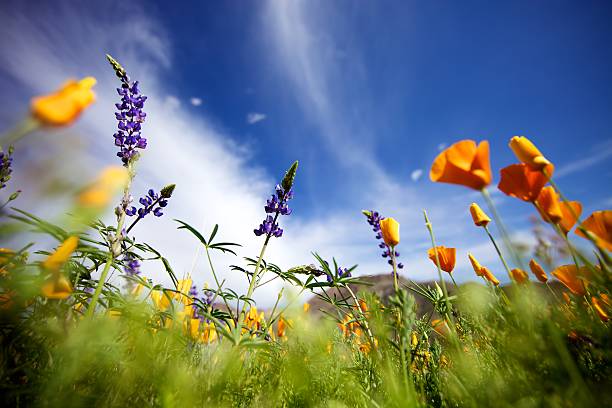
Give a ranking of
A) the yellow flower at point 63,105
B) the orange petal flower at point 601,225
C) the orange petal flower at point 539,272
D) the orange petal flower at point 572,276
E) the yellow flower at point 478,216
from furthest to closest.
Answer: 1. the orange petal flower at point 539,272
2. the yellow flower at point 478,216
3. the orange petal flower at point 572,276
4. the orange petal flower at point 601,225
5. the yellow flower at point 63,105

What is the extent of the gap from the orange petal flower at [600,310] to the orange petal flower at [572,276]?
0.06m

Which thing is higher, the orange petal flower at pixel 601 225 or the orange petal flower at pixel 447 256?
the orange petal flower at pixel 447 256

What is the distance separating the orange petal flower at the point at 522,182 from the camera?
1.22 metres

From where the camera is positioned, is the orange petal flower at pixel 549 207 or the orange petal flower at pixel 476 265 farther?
the orange petal flower at pixel 476 265

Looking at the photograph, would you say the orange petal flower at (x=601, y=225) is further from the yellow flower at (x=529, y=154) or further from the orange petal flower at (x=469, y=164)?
the orange petal flower at (x=469, y=164)

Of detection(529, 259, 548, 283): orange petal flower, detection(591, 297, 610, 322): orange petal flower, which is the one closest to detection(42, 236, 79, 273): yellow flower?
detection(591, 297, 610, 322): orange petal flower

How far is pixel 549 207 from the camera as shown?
1.22 meters

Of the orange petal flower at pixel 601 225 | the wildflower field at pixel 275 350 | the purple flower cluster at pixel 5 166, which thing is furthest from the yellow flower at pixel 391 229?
the purple flower cluster at pixel 5 166

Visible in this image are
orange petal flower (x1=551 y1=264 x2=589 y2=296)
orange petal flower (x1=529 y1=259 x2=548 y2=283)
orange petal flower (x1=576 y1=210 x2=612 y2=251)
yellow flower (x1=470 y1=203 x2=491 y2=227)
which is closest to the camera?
orange petal flower (x1=576 y1=210 x2=612 y2=251)

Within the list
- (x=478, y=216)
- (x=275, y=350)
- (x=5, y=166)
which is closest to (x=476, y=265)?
(x=478, y=216)

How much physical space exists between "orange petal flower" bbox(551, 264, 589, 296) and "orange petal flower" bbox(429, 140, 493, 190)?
2.04 ft

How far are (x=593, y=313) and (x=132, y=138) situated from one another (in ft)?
9.40

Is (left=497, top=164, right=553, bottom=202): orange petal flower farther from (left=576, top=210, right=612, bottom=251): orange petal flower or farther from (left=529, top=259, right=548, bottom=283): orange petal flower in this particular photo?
(left=529, top=259, right=548, bottom=283): orange petal flower

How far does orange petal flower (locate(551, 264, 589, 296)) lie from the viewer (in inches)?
50.5
